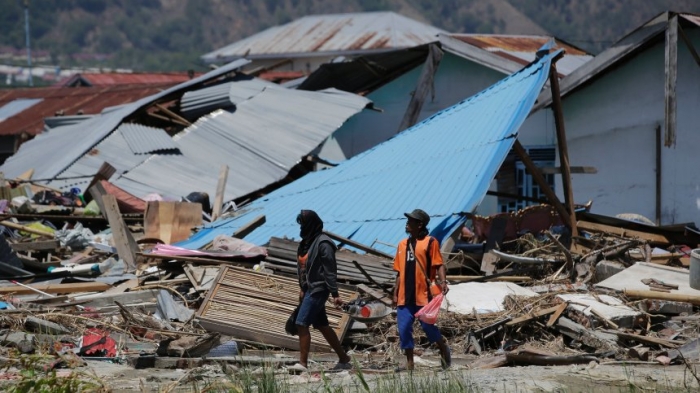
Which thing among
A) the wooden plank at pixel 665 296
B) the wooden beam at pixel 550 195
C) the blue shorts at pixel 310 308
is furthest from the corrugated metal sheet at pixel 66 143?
the wooden plank at pixel 665 296

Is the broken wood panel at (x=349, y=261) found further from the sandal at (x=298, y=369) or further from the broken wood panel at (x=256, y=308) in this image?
the sandal at (x=298, y=369)

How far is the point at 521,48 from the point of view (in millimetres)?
22109

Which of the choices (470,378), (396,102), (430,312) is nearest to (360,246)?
(430,312)

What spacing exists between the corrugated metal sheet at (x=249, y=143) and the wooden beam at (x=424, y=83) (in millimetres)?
1378

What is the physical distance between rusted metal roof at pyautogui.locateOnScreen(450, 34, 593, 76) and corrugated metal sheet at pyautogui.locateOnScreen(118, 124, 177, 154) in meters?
5.95

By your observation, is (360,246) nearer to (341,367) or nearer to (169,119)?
(341,367)

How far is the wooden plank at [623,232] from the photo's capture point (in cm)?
1335

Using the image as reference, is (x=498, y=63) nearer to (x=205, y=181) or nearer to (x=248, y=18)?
(x=205, y=181)

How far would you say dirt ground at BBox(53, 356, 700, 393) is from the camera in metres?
7.81

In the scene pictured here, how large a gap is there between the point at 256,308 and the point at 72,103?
20.2 metres

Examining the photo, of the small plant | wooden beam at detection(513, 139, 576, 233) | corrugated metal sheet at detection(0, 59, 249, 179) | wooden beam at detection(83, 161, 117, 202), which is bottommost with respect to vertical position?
the small plant

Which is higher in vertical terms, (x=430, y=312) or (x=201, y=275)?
(x=201, y=275)

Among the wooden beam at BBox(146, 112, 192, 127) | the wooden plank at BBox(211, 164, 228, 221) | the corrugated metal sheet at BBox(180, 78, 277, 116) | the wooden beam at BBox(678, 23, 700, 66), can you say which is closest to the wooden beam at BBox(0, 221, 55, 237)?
the wooden plank at BBox(211, 164, 228, 221)

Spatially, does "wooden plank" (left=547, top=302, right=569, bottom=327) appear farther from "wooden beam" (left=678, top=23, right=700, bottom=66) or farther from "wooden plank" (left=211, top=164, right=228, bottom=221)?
"wooden plank" (left=211, top=164, right=228, bottom=221)
